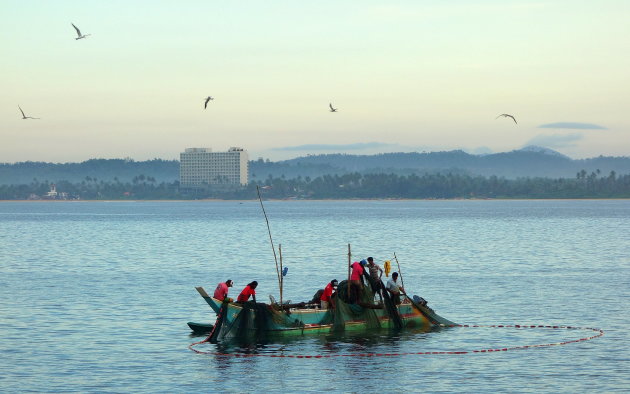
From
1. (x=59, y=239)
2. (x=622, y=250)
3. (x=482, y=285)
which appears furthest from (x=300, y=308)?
(x=59, y=239)

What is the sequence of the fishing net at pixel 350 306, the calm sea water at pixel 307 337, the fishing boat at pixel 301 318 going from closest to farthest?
the calm sea water at pixel 307 337
the fishing boat at pixel 301 318
the fishing net at pixel 350 306

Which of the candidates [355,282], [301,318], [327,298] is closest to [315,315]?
[301,318]

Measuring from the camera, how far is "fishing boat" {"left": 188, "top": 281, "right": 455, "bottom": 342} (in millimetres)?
37594

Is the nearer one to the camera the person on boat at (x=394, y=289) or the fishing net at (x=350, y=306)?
the fishing net at (x=350, y=306)

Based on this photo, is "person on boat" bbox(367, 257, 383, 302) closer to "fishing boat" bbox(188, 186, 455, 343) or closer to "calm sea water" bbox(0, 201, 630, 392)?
"fishing boat" bbox(188, 186, 455, 343)

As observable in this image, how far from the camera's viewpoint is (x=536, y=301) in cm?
5434

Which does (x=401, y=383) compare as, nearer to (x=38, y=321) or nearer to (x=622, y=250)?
(x=38, y=321)

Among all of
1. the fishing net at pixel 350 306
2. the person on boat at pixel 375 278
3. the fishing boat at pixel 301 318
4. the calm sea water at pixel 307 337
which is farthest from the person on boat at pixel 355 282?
the calm sea water at pixel 307 337

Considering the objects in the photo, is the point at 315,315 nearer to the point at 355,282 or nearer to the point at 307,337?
the point at 307,337

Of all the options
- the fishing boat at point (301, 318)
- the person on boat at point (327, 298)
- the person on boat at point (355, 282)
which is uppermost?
the person on boat at point (355, 282)

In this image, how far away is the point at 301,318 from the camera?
38656mm

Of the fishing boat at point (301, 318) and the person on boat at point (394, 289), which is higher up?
the person on boat at point (394, 289)

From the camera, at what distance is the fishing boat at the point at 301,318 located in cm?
3759

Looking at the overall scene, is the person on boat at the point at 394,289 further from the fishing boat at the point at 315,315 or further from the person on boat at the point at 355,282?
the person on boat at the point at 355,282
